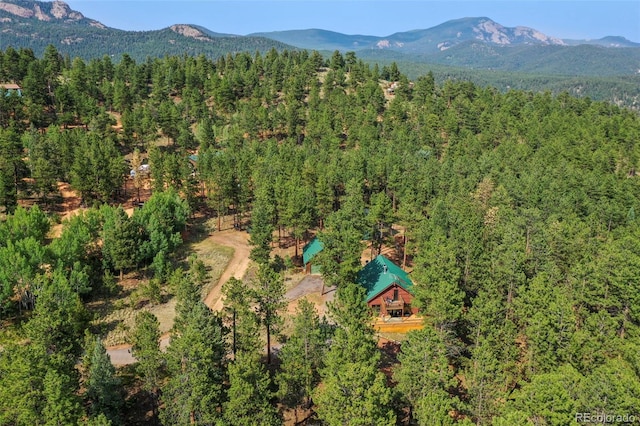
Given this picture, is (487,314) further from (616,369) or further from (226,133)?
(226,133)

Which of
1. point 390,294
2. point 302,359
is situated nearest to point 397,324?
point 390,294

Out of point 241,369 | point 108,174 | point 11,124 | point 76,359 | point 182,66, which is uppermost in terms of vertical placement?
point 182,66

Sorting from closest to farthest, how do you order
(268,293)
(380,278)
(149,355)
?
(149,355), (268,293), (380,278)

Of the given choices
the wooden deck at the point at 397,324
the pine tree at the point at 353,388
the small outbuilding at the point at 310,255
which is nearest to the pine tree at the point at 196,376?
the pine tree at the point at 353,388

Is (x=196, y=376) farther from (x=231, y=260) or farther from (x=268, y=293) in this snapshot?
(x=231, y=260)

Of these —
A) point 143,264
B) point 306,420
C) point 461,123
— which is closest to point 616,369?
point 306,420

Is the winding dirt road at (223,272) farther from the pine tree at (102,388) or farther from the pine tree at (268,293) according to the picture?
the pine tree at (268,293)
